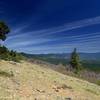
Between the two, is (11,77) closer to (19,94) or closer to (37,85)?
(37,85)

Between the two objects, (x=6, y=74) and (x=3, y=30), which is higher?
(x=3, y=30)

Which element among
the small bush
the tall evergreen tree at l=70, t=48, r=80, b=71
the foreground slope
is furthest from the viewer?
the tall evergreen tree at l=70, t=48, r=80, b=71

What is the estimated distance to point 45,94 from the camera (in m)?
20.1

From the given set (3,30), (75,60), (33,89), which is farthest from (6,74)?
(75,60)

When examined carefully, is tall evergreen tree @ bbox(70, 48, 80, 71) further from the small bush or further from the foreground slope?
the small bush

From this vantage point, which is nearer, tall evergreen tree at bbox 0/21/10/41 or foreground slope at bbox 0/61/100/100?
foreground slope at bbox 0/61/100/100

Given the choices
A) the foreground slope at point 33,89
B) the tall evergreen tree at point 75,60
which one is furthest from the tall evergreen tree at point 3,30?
the tall evergreen tree at point 75,60

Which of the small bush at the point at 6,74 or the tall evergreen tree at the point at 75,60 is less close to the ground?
the tall evergreen tree at the point at 75,60

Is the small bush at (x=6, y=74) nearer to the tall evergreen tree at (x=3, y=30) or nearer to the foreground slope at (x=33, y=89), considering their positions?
the foreground slope at (x=33, y=89)

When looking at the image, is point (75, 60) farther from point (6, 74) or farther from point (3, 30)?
point (6, 74)

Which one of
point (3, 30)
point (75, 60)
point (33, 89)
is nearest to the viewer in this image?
point (33, 89)

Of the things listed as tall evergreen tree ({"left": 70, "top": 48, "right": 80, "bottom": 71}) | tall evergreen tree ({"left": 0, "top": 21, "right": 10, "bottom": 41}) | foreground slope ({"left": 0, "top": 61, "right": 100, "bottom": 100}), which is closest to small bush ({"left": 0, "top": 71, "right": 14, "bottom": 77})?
foreground slope ({"left": 0, "top": 61, "right": 100, "bottom": 100})

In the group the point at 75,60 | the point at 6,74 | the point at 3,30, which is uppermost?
the point at 3,30

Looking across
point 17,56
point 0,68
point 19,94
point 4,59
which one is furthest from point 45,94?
point 17,56
